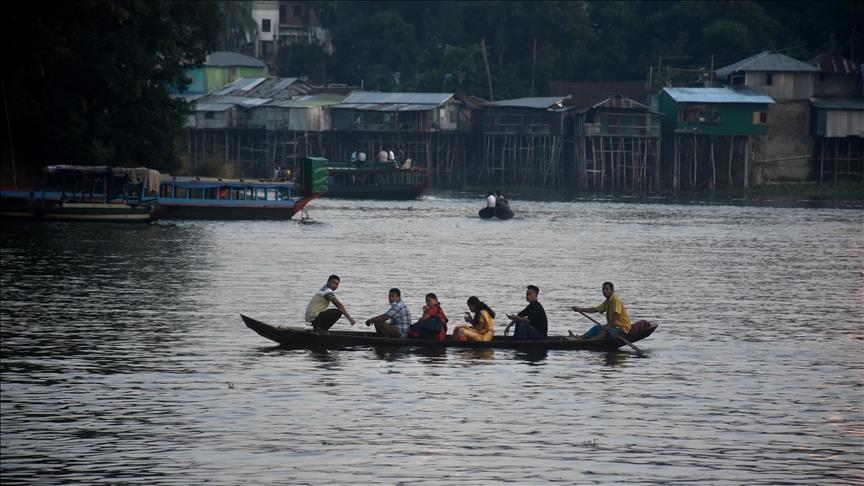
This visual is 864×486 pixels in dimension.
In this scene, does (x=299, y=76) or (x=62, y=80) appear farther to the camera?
(x=299, y=76)

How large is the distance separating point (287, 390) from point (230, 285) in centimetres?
1671

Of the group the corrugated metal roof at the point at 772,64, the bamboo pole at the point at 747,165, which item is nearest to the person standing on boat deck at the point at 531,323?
the corrugated metal roof at the point at 772,64

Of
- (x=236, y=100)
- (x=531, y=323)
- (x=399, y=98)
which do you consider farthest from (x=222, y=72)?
(x=531, y=323)

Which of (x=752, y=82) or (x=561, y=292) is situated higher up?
(x=752, y=82)

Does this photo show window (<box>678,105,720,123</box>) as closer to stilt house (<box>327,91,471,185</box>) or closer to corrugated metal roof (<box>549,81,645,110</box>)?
corrugated metal roof (<box>549,81,645,110</box>)

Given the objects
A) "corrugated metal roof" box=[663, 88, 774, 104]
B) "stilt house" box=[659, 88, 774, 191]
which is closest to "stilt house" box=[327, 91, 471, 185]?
"stilt house" box=[659, 88, 774, 191]

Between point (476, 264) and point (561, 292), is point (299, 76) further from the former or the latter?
point (561, 292)

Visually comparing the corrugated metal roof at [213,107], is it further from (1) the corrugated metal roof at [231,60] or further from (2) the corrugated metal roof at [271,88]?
(1) the corrugated metal roof at [231,60]

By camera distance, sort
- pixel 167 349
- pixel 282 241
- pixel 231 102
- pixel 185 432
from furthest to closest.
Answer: pixel 231 102
pixel 282 241
pixel 167 349
pixel 185 432

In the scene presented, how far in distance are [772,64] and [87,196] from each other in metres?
50.9

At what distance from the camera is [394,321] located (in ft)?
91.6

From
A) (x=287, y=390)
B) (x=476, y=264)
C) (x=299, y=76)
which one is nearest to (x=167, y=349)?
(x=287, y=390)

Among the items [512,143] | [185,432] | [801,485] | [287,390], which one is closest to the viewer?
[801,485]

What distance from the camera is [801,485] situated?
18859 millimetres
